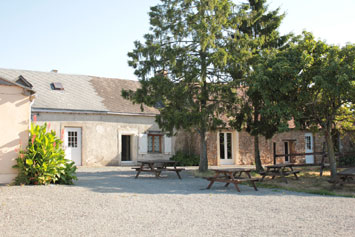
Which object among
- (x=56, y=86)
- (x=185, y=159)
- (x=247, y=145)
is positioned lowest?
(x=185, y=159)

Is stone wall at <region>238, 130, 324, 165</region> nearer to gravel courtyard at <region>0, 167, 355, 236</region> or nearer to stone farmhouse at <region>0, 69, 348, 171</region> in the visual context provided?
stone farmhouse at <region>0, 69, 348, 171</region>

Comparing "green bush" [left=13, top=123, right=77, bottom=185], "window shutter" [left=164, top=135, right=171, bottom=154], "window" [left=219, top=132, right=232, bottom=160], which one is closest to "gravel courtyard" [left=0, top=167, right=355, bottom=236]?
"green bush" [left=13, top=123, right=77, bottom=185]

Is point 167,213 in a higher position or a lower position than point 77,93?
lower

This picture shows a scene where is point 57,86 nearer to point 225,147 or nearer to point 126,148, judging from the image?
point 126,148

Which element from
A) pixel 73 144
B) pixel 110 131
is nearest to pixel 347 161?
pixel 110 131

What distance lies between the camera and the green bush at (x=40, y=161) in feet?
32.9

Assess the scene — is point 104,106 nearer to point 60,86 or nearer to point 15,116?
point 60,86

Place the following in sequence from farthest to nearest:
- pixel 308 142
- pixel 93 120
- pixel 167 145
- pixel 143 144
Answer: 1. pixel 308 142
2. pixel 167 145
3. pixel 143 144
4. pixel 93 120

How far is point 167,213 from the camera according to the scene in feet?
22.4

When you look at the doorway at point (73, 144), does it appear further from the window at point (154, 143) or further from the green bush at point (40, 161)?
the green bush at point (40, 161)

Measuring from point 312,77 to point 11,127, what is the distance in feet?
31.1

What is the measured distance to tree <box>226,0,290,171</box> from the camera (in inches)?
587

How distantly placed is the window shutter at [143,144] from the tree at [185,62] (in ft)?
20.1

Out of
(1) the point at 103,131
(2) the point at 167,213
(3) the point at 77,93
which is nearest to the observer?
(2) the point at 167,213
